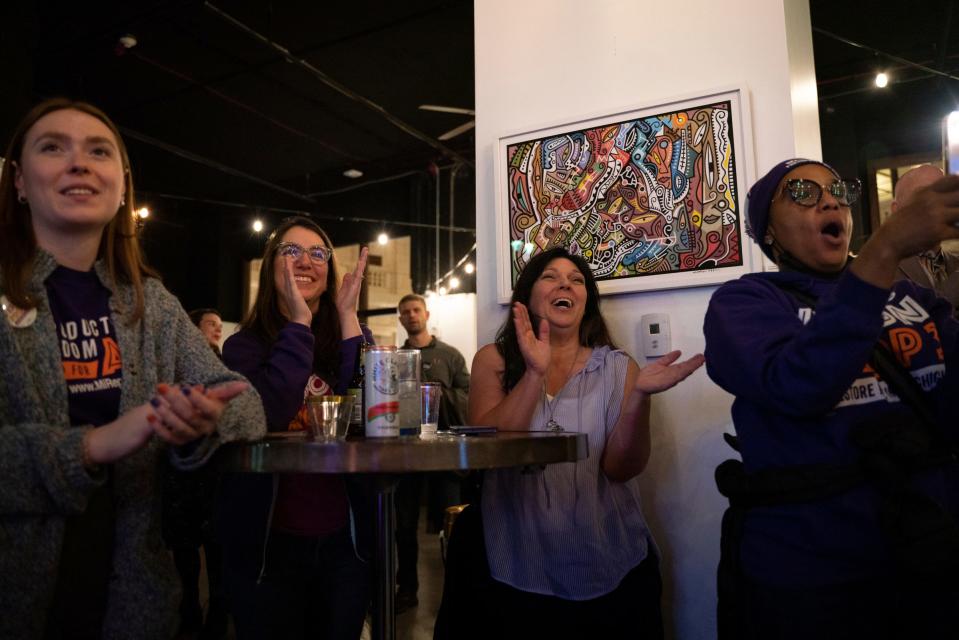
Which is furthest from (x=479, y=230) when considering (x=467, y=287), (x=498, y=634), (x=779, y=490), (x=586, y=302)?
(x=467, y=287)

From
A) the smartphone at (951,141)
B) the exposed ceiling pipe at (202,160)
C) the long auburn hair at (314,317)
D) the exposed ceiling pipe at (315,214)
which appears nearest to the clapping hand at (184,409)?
the long auburn hair at (314,317)

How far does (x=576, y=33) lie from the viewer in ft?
8.60

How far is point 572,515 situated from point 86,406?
→ 1.24 m

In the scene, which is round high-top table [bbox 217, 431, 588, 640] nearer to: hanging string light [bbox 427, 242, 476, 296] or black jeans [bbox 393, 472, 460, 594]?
black jeans [bbox 393, 472, 460, 594]

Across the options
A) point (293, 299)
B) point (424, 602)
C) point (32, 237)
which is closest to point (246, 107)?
point (424, 602)

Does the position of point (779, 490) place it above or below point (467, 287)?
below

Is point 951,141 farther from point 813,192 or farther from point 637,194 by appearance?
point 637,194

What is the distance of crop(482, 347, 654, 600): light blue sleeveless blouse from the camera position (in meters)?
1.82

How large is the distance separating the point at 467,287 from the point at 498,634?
23.4ft

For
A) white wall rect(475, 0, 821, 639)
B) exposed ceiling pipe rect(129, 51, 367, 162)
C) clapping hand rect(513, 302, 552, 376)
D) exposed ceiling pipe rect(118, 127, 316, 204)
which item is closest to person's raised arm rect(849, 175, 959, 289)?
clapping hand rect(513, 302, 552, 376)

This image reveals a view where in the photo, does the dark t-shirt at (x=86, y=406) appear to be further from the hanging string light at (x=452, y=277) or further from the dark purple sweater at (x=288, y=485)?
the hanging string light at (x=452, y=277)

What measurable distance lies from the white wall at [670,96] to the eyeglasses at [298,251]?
2.54 feet

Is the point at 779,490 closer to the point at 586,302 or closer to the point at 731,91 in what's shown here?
the point at 586,302

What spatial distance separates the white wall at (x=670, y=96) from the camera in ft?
7.21
